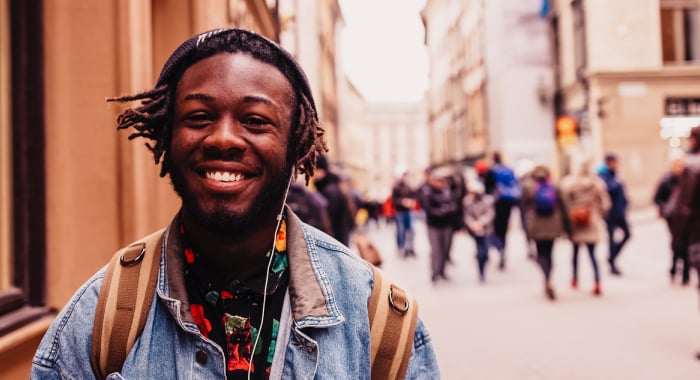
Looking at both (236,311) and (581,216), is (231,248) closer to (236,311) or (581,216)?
(236,311)

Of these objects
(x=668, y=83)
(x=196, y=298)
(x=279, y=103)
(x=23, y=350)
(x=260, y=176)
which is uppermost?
(x=668, y=83)

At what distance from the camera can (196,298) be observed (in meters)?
1.58

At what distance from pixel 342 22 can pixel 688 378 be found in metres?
48.7

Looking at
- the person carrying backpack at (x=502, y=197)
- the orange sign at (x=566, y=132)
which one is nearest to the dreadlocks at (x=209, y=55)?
the person carrying backpack at (x=502, y=197)

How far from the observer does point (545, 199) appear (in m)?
9.59

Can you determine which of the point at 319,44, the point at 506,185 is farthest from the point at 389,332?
the point at 319,44

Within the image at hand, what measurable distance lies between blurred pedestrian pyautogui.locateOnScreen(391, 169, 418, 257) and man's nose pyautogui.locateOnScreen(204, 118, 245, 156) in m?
14.2

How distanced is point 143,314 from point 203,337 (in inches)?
5.3

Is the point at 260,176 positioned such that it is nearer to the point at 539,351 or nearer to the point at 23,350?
the point at 23,350

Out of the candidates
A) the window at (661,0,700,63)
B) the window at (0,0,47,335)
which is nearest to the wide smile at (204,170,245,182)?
the window at (0,0,47,335)

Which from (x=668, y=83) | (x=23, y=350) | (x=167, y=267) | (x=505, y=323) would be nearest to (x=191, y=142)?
(x=167, y=267)

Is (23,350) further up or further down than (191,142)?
further down

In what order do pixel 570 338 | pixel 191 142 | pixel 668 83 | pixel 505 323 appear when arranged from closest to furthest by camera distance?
pixel 191 142 → pixel 570 338 → pixel 505 323 → pixel 668 83

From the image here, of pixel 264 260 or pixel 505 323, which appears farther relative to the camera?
pixel 505 323
